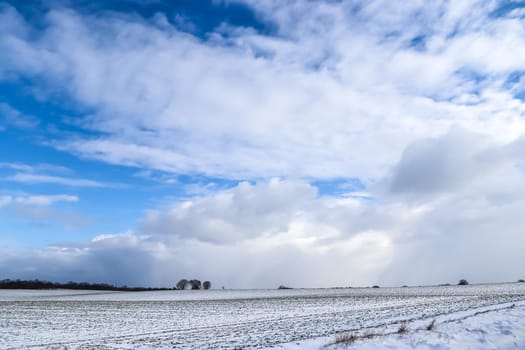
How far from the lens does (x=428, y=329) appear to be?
19109mm

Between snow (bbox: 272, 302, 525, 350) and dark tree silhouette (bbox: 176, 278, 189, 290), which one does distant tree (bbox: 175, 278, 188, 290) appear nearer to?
dark tree silhouette (bbox: 176, 278, 189, 290)

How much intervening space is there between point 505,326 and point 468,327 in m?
1.49

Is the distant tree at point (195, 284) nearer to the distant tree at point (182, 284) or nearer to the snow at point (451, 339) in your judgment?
the distant tree at point (182, 284)

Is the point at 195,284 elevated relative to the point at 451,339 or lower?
elevated

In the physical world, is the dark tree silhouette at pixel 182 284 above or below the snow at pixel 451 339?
above

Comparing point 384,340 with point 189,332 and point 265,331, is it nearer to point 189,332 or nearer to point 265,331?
point 265,331

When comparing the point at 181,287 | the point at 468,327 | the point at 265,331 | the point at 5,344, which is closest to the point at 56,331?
the point at 5,344

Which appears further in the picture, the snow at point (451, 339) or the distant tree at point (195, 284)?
the distant tree at point (195, 284)

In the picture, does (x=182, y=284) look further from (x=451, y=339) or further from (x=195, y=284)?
(x=451, y=339)

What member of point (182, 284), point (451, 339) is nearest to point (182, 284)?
point (182, 284)

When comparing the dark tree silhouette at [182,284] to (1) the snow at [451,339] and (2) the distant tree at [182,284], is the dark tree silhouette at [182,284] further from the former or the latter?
(1) the snow at [451,339]

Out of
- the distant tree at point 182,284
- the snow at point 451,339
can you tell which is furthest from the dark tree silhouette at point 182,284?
the snow at point 451,339

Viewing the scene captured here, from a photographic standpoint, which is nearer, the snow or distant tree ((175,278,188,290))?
the snow

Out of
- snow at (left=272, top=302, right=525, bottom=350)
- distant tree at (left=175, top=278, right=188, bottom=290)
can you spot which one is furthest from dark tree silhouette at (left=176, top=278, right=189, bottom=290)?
snow at (left=272, top=302, right=525, bottom=350)
